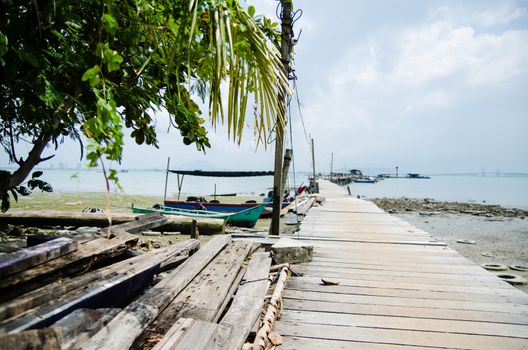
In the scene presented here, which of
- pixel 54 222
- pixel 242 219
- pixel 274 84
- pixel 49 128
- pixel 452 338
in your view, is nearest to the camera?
pixel 274 84

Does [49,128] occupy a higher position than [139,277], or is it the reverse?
[49,128]

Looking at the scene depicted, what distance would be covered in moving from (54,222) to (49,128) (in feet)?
33.4

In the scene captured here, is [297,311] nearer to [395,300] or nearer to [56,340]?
[395,300]

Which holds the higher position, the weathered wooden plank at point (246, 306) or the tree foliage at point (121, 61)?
the tree foliage at point (121, 61)

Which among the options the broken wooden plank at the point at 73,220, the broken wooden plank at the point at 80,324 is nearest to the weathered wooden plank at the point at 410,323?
the broken wooden plank at the point at 80,324

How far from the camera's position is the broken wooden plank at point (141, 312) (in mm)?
1984

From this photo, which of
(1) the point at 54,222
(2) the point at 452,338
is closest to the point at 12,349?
(2) the point at 452,338

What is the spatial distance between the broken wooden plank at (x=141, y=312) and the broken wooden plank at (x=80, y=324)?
2.3 inches

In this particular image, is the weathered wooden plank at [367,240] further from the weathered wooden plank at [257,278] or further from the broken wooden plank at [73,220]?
the broken wooden plank at [73,220]

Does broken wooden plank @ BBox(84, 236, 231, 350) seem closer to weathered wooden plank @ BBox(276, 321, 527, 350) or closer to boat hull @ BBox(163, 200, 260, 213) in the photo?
weathered wooden plank @ BBox(276, 321, 527, 350)

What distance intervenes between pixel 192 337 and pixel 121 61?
5.48 feet

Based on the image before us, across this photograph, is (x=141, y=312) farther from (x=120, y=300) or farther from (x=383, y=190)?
(x=383, y=190)

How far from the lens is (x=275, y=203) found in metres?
7.23

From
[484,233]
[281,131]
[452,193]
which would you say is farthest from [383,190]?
[281,131]
